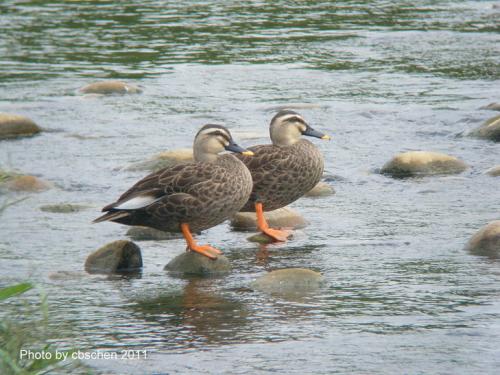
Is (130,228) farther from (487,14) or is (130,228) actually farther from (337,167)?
(487,14)

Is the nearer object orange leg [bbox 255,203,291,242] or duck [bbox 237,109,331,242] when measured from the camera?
orange leg [bbox 255,203,291,242]

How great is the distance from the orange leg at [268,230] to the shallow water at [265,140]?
0.16 meters

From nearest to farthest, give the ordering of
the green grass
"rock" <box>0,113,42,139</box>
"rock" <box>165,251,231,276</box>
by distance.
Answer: the green grass
"rock" <box>165,251,231,276</box>
"rock" <box>0,113,42,139</box>

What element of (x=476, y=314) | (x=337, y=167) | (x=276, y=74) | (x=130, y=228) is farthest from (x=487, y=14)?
(x=476, y=314)

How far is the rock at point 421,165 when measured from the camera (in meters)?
10.4

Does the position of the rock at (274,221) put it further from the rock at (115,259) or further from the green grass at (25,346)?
the green grass at (25,346)

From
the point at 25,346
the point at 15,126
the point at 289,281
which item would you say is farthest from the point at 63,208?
the point at 25,346

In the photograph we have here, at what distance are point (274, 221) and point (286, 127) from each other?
2.37 ft

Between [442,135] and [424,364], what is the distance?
6503 millimetres

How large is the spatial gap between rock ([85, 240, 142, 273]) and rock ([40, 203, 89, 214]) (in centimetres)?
166

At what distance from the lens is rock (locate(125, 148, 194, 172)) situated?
35.0 ft

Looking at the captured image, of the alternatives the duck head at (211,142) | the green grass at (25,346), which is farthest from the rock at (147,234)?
the green grass at (25,346)

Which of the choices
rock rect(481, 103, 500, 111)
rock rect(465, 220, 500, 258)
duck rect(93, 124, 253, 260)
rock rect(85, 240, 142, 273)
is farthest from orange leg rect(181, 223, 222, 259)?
rock rect(481, 103, 500, 111)

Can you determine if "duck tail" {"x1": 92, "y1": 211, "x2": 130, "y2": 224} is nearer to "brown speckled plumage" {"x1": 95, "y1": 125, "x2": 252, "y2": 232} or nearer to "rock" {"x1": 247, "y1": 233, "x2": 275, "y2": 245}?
"brown speckled plumage" {"x1": 95, "y1": 125, "x2": 252, "y2": 232}
